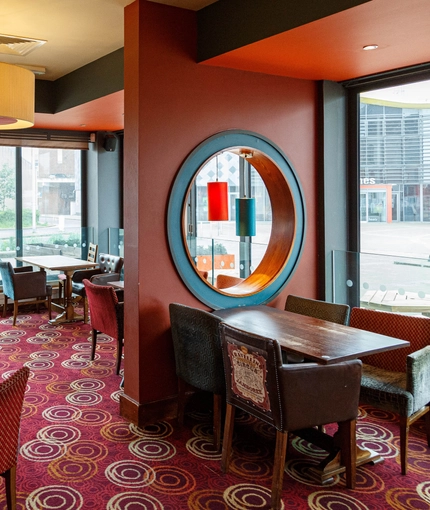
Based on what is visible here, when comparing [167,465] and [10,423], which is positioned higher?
[10,423]

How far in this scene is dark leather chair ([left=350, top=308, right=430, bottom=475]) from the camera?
3230 mm

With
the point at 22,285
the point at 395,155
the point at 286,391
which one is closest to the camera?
the point at 286,391

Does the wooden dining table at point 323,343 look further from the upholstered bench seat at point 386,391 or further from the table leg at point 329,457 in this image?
the upholstered bench seat at point 386,391

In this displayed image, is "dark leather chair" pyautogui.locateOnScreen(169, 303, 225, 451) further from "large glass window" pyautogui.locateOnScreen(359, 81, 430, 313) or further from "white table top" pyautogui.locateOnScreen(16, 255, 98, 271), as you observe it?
"white table top" pyautogui.locateOnScreen(16, 255, 98, 271)

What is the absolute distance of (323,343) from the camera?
3326 millimetres

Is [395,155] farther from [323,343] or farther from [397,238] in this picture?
[323,343]

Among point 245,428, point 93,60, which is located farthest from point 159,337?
point 93,60

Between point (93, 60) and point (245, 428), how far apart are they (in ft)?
13.5

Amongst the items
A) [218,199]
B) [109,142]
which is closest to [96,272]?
[109,142]

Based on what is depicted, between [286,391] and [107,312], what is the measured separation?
259 cm

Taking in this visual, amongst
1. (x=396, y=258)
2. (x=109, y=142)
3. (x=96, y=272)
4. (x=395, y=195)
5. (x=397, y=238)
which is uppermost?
(x=109, y=142)

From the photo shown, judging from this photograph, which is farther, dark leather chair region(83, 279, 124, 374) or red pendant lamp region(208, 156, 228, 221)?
red pendant lamp region(208, 156, 228, 221)

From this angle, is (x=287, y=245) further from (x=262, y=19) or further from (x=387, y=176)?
(x=262, y=19)

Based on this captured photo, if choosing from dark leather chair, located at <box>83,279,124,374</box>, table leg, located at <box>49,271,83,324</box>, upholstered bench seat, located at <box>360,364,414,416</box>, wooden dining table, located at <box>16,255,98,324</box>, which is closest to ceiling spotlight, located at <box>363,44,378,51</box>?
upholstered bench seat, located at <box>360,364,414,416</box>
